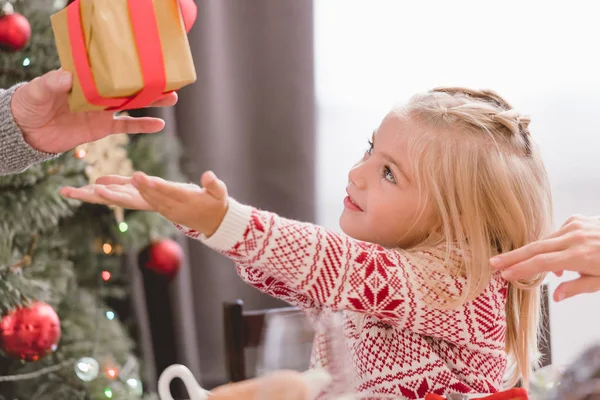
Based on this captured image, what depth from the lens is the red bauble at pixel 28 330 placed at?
160 cm

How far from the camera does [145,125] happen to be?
114 centimetres

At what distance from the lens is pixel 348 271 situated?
87 cm

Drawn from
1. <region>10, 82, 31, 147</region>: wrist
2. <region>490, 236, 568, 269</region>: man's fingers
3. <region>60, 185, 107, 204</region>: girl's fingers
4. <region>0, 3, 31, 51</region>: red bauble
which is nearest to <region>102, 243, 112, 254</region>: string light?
<region>0, 3, 31, 51</region>: red bauble

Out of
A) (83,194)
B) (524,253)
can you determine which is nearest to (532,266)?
(524,253)

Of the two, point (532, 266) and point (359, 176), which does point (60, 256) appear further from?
point (532, 266)

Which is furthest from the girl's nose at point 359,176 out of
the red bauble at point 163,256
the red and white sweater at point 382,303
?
the red bauble at point 163,256

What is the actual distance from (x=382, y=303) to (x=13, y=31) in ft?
3.53

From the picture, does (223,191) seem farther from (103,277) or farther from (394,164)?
(103,277)

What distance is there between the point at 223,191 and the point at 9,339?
3.52 ft

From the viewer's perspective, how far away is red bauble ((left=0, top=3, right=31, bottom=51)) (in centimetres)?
149

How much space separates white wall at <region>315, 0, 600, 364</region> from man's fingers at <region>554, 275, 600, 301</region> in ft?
4.38

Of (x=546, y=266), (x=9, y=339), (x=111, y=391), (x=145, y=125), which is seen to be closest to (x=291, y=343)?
(x=546, y=266)

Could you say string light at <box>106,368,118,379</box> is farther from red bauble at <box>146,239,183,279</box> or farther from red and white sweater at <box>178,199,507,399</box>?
red and white sweater at <box>178,199,507,399</box>

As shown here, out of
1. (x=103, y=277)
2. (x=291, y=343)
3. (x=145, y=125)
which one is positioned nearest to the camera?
(x=291, y=343)
